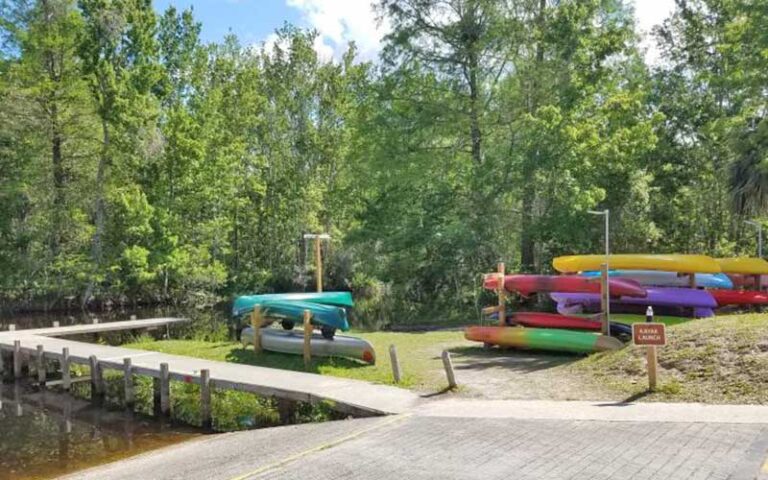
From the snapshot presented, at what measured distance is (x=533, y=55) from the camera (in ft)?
88.9

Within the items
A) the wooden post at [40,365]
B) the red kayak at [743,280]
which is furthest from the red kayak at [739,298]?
the wooden post at [40,365]

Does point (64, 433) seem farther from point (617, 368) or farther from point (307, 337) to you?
point (617, 368)

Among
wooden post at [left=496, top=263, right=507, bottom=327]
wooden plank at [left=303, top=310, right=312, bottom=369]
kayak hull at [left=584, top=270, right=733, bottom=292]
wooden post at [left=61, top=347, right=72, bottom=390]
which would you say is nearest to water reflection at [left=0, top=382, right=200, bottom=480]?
wooden post at [left=61, top=347, right=72, bottom=390]

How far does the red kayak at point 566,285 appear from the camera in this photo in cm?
1559

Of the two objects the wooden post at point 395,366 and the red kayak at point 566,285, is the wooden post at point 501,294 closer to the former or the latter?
the red kayak at point 566,285

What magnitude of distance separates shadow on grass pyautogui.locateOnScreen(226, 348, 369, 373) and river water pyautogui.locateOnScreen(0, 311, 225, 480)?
2327mm

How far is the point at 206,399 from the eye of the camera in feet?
40.8

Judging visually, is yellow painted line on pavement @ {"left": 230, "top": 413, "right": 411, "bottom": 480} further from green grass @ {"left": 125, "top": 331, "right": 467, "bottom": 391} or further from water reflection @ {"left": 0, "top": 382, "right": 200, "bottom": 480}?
water reflection @ {"left": 0, "top": 382, "right": 200, "bottom": 480}

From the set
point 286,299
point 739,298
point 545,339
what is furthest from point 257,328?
point 739,298

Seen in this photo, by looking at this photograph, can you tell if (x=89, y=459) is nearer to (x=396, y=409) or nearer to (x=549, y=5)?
(x=396, y=409)

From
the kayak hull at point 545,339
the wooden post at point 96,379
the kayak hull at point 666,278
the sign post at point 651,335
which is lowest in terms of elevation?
the wooden post at point 96,379

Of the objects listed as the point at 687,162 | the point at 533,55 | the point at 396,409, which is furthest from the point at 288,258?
the point at 396,409

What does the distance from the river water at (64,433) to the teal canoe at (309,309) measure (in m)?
3.61

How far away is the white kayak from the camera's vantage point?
539 inches
